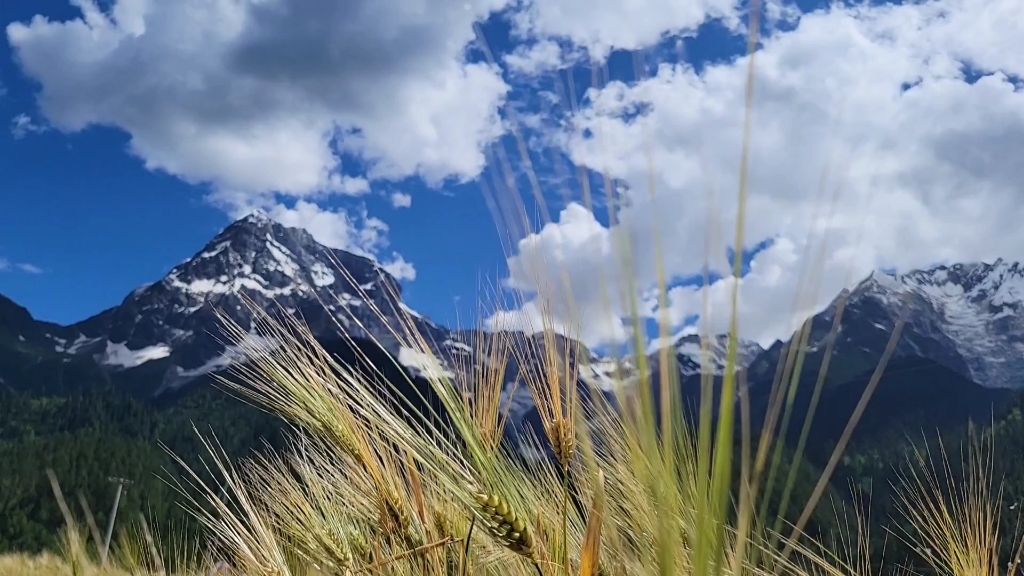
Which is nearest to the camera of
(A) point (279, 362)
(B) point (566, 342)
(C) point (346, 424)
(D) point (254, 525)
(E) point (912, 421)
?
(B) point (566, 342)

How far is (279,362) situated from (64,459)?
92394 millimetres

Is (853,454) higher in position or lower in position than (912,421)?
lower

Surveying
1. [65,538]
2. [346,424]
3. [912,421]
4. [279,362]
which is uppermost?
[912,421]

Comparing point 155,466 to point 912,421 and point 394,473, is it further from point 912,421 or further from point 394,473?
point 912,421

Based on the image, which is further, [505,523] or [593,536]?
[505,523]

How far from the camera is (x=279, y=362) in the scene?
1841 mm

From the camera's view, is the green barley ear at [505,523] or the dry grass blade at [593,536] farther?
the green barley ear at [505,523]

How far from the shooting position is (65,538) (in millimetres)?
2785

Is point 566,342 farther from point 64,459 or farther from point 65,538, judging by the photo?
point 64,459

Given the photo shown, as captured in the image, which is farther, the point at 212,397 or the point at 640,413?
the point at 212,397

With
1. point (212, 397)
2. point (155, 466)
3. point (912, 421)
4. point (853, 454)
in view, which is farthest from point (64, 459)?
point (912, 421)

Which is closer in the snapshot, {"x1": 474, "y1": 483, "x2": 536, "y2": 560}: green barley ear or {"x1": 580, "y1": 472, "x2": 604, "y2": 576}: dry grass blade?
{"x1": 580, "y1": 472, "x2": 604, "y2": 576}: dry grass blade

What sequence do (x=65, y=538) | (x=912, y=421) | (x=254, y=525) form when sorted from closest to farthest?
(x=254, y=525)
(x=65, y=538)
(x=912, y=421)

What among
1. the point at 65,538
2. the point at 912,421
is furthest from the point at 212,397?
the point at 65,538
